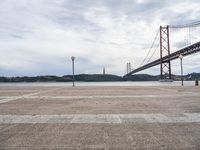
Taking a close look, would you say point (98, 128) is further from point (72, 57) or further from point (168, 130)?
point (72, 57)

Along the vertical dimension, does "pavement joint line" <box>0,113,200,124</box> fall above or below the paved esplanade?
above

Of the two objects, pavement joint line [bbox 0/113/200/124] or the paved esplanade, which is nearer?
the paved esplanade

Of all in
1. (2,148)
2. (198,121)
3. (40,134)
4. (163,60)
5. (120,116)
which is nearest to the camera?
(2,148)

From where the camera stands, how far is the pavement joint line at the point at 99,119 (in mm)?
7483

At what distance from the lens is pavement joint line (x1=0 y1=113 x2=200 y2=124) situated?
295 inches

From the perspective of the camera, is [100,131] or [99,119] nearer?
[100,131]

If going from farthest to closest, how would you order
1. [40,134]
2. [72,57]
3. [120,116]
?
1. [72,57]
2. [120,116]
3. [40,134]

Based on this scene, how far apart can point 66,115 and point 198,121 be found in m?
3.84

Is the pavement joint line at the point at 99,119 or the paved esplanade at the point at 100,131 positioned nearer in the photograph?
the paved esplanade at the point at 100,131

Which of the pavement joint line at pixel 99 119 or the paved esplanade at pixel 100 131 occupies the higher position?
the pavement joint line at pixel 99 119

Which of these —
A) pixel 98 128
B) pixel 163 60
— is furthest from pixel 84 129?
pixel 163 60

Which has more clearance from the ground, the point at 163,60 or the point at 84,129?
the point at 163,60

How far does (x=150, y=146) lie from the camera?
4965 mm

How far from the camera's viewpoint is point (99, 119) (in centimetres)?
786
